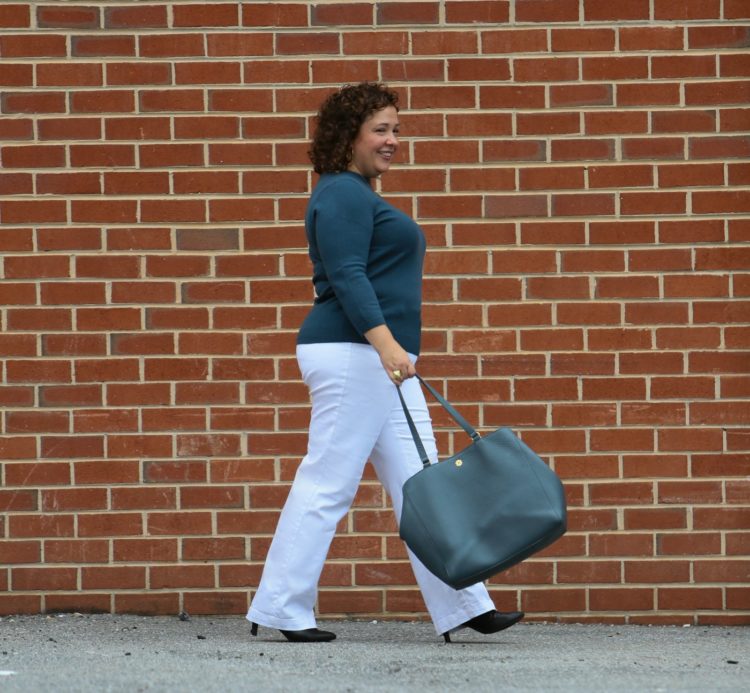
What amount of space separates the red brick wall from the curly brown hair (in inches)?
27.7

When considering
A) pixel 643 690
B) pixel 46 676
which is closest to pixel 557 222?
pixel 643 690

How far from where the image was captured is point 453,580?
4.70 metres

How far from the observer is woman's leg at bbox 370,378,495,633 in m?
5.11

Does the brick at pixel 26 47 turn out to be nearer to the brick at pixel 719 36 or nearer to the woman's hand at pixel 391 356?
the woman's hand at pixel 391 356

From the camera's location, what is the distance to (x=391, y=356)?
484cm

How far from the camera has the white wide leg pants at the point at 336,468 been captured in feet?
16.5

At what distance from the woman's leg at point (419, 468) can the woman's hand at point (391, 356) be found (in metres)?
0.27

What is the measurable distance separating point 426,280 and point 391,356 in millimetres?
1029

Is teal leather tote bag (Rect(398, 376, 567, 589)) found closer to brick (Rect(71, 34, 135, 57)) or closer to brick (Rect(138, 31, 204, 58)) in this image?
brick (Rect(138, 31, 204, 58))

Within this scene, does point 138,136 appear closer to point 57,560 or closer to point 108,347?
point 108,347

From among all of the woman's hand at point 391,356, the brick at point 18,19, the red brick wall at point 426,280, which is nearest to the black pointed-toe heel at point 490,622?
the red brick wall at point 426,280

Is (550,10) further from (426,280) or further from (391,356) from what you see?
(391,356)

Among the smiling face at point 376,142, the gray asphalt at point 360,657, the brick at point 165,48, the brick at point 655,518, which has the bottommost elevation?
the gray asphalt at point 360,657

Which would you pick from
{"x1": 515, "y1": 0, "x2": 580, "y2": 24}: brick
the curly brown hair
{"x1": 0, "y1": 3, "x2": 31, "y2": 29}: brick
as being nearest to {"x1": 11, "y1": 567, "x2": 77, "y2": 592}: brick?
the curly brown hair
